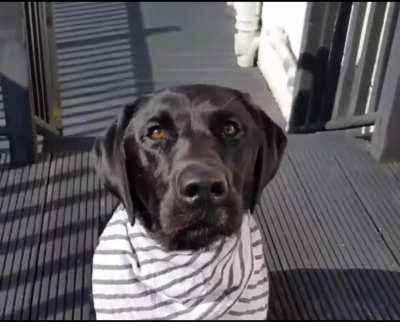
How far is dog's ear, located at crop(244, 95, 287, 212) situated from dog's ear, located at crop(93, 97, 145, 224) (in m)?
0.30

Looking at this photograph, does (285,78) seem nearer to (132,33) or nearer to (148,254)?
(132,33)

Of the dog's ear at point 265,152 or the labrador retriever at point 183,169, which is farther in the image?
the dog's ear at point 265,152

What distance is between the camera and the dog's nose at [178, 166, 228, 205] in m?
1.34

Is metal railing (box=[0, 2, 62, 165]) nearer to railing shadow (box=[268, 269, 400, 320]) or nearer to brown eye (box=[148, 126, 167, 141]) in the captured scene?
brown eye (box=[148, 126, 167, 141])

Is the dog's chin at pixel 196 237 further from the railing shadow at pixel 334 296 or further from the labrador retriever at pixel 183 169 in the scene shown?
the railing shadow at pixel 334 296

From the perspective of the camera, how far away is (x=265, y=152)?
64.7 inches

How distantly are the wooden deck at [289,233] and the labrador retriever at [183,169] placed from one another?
0.63ft

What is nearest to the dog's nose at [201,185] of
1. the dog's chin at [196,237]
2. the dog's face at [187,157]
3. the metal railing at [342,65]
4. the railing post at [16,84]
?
the dog's face at [187,157]

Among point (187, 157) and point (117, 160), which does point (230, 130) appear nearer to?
point (187, 157)

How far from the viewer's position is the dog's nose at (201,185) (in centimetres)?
134

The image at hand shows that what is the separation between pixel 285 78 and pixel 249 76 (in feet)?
1.19

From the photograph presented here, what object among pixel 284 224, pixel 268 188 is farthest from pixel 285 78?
pixel 284 224

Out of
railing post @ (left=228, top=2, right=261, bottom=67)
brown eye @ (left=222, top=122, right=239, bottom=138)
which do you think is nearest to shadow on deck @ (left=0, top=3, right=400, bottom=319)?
brown eye @ (left=222, top=122, right=239, bottom=138)

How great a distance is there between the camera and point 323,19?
2.93 metres
